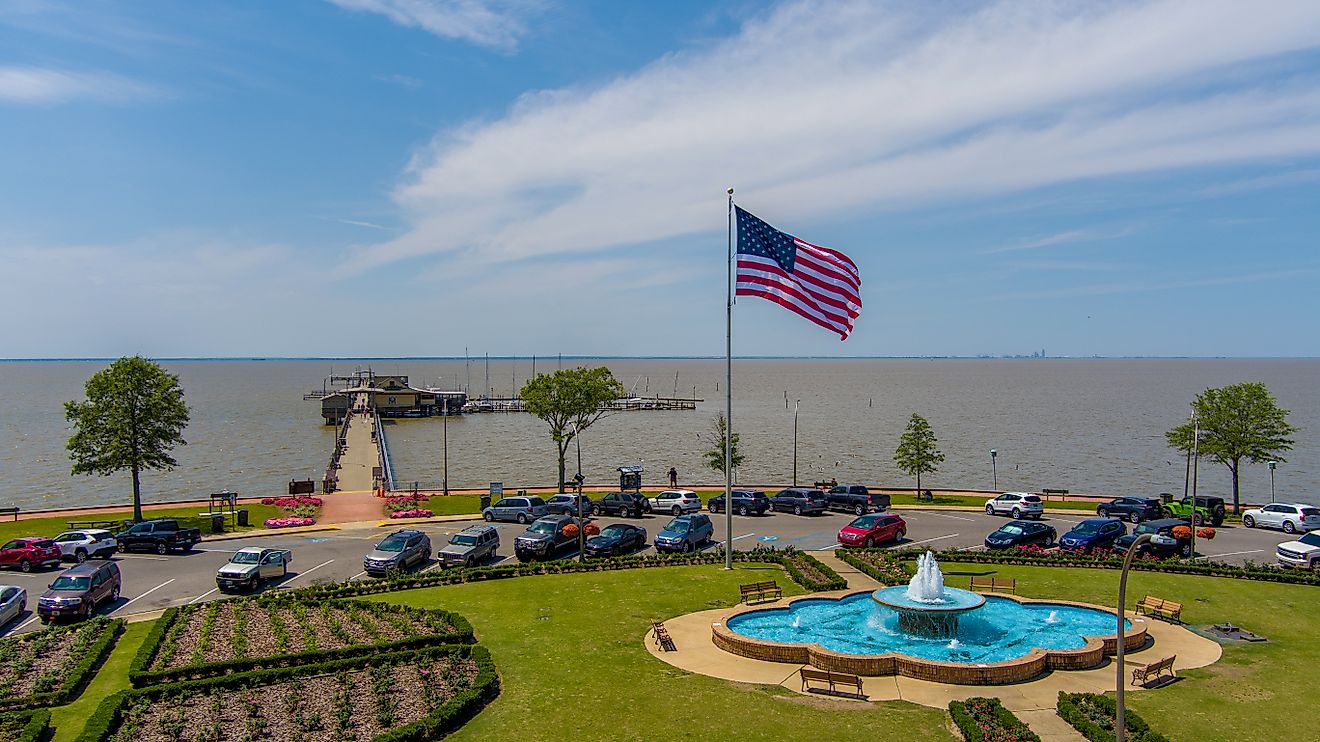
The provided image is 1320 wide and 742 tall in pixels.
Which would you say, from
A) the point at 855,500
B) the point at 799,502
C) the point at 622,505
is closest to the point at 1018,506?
the point at 855,500

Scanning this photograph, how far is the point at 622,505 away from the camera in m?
51.2

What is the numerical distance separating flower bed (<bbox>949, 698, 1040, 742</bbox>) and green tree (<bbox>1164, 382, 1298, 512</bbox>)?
42.2 metres

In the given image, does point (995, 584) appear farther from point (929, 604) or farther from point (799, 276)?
point (799, 276)

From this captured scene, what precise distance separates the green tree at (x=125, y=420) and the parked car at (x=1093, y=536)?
4694 centimetres

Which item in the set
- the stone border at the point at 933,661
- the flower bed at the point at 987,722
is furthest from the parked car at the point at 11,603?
the flower bed at the point at 987,722

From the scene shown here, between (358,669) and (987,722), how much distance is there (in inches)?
605

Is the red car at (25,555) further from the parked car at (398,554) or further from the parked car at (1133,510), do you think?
the parked car at (1133,510)

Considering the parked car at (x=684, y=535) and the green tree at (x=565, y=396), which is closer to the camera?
the parked car at (x=684, y=535)

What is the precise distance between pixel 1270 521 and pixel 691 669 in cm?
3897

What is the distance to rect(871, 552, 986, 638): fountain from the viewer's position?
25.7m

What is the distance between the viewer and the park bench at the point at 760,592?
29384 mm

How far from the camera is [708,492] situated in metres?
60.7

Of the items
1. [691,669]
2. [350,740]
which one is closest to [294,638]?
[350,740]

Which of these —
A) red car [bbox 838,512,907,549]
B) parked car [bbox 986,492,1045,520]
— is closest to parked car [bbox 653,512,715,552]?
red car [bbox 838,512,907,549]
